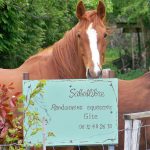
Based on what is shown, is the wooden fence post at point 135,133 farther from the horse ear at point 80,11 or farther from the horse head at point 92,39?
the horse ear at point 80,11

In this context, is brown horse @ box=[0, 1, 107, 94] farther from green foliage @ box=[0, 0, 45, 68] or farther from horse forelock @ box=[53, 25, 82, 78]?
green foliage @ box=[0, 0, 45, 68]

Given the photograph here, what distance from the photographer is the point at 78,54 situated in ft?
19.6

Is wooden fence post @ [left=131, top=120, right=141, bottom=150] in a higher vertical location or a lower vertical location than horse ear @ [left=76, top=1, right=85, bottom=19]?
lower

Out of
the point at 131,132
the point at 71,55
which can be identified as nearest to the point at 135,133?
the point at 131,132

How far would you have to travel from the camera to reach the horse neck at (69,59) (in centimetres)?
601

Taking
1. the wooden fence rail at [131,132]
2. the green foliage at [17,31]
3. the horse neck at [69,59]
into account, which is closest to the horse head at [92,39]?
the horse neck at [69,59]

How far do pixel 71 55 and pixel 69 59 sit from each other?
0.17ft

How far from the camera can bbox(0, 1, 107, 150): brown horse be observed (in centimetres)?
573

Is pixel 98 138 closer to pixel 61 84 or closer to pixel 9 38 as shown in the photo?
pixel 61 84

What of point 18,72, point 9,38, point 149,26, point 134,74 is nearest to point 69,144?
point 18,72

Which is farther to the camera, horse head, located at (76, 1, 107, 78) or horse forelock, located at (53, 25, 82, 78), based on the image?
horse forelock, located at (53, 25, 82, 78)

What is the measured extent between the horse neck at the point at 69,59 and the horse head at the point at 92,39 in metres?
0.14

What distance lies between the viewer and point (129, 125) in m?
4.89

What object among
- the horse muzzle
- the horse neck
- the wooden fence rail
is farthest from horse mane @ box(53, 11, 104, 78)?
the wooden fence rail
